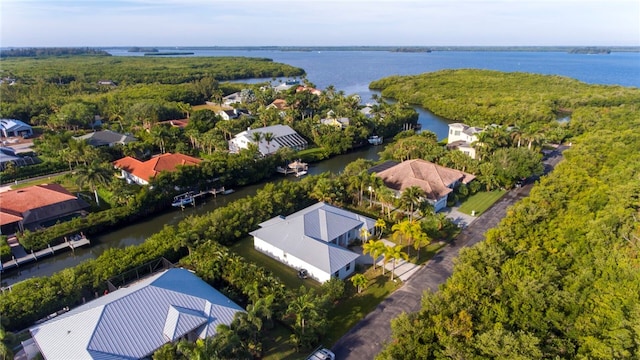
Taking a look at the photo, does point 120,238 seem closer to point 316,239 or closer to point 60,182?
point 60,182

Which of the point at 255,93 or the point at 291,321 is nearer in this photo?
the point at 291,321

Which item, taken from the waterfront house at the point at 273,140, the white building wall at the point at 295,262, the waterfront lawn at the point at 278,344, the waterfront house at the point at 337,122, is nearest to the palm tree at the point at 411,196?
the white building wall at the point at 295,262

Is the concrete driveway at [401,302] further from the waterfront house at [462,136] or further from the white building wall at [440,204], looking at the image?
the waterfront house at [462,136]

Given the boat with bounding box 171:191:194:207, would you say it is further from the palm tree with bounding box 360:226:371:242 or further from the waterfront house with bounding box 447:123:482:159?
the waterfront house with bounding box 447:123:482:159

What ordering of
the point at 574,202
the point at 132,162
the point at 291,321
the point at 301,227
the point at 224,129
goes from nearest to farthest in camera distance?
1. the point at 291,321
2. the point at 301,227
3. the point at 574,202
4. the point at 132,162
5. the point at 224,129

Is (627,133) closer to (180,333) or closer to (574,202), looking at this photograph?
(574,202)

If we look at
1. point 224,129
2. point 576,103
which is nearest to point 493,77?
point 576,103

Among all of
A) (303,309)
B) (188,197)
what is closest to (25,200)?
(188,197)
